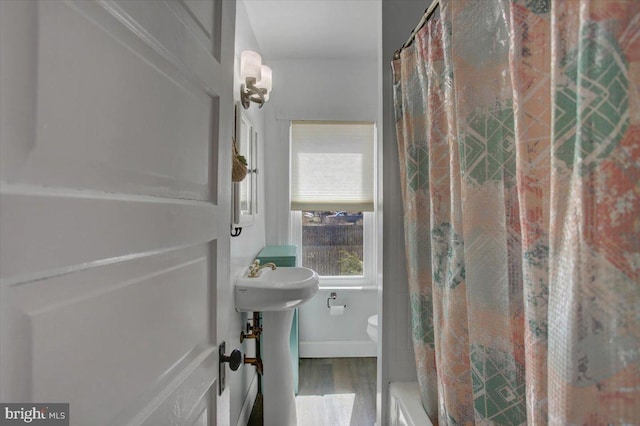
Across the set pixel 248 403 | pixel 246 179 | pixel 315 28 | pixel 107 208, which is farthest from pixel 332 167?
pixel 107 208

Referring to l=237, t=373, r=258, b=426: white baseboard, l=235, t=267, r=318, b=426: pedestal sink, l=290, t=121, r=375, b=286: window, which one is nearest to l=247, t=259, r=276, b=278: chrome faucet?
l=235, t=267, r=318, b=426: pedestal sink

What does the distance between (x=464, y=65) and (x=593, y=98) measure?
1.23ft

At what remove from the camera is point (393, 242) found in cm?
143

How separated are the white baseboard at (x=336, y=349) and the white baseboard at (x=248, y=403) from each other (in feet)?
1.90

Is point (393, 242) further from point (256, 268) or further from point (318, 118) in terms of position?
point (318, 118)

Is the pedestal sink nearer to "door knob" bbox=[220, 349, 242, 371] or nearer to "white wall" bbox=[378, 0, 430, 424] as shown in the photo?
"white wall" bbox=[378, 0, 430, 424]

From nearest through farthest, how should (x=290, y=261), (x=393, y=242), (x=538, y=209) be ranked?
(x=538, y=209)
(x=393, y=242)
(x=290, y=261)

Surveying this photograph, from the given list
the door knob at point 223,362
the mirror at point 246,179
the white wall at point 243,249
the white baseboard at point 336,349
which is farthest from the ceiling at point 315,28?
the white baseboard at point 336,349

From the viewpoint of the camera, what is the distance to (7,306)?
302mm

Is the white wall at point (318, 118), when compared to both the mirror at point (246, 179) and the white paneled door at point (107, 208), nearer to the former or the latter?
the mirror at point (246, 179)

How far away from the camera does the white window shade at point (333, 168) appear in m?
2.92

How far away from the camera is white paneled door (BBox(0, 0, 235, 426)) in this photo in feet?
1.04

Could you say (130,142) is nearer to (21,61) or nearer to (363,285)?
(21,61)

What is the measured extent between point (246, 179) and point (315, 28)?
4.01 feet
